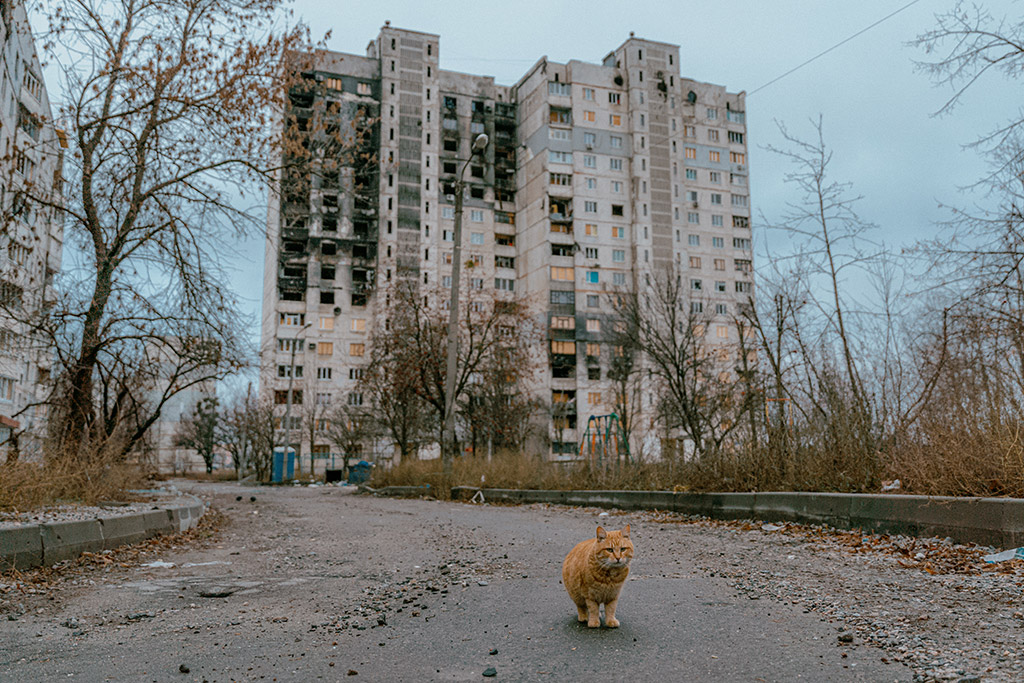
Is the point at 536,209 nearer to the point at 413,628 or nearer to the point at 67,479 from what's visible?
the point at 67,479

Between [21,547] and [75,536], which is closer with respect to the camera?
[21,547]

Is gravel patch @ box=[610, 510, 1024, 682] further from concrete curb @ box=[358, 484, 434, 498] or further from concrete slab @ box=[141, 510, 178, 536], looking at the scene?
concrete curb @ box=[358, 484, 434, 498]

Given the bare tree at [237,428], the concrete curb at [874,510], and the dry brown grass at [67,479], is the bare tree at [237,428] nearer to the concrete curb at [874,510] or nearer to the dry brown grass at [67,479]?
the dry brown grass at [67,479]

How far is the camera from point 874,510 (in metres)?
8.98

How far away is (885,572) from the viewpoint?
670 cm

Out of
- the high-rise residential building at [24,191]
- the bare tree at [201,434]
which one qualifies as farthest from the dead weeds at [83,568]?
the bare tree at [201,434]

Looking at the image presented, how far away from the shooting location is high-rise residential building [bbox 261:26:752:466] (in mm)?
84688

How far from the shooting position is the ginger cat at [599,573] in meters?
4.49

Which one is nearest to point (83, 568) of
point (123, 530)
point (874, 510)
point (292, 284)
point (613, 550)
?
point (123, 530)

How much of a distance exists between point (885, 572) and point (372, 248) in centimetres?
8301

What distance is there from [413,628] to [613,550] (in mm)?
1532

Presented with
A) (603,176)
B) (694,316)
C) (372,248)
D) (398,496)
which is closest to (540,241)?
(603,176)

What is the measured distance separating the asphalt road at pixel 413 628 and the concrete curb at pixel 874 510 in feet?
8.00

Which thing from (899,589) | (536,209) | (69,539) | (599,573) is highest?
(536,209)
